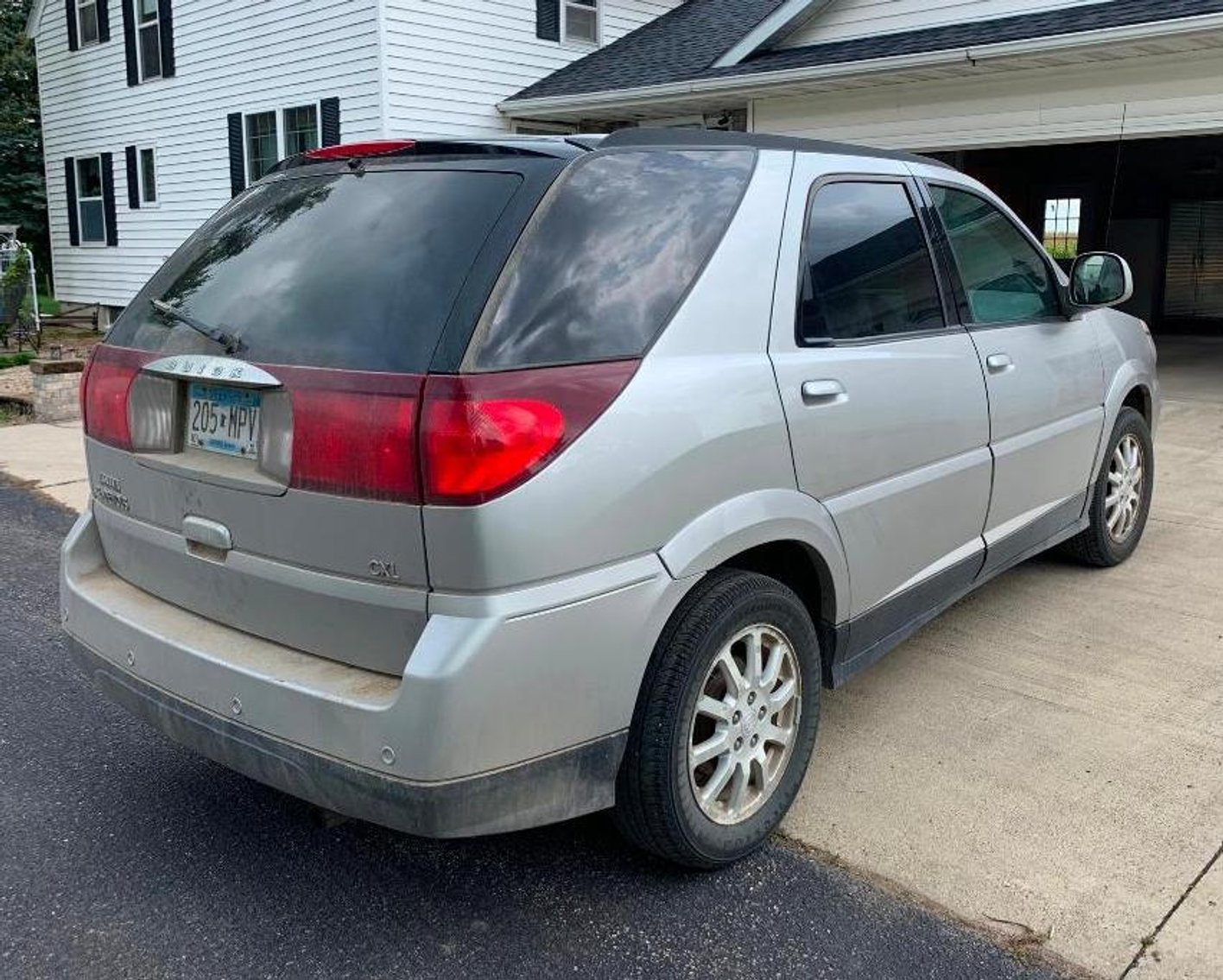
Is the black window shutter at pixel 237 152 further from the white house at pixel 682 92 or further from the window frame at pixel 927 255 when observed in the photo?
the window frame at pixel 927 255

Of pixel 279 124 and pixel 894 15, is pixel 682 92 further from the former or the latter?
pixel 279 124

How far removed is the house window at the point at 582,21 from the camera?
15734 mm

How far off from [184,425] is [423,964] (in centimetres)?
139

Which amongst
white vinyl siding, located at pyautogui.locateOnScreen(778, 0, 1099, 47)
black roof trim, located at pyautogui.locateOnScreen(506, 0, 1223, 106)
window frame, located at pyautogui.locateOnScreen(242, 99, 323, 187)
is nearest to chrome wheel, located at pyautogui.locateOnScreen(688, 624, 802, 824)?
black roof trim, located at pyautogui.locateOnScreen(506, 0, 1223, 106)

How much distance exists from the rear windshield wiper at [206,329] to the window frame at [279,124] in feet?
39.0

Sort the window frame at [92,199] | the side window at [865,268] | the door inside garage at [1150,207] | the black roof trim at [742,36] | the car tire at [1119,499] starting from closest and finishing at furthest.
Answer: the side window at [865,268] < the car tire at [1119,499] < the black roof trim at [742,36] < the door inside garage at [1150,207] < the window frame at [92,199]

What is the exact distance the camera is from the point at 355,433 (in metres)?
2.33

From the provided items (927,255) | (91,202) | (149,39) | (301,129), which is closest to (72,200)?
(91,202)

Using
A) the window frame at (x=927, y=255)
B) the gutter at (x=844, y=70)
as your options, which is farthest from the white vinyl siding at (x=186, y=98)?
the window frame at (x=927, y=255)

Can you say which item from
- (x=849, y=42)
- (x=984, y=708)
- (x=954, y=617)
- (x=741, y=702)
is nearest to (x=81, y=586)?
(x=741, y=702)

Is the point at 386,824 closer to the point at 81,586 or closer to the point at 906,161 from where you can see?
the point at 81,586

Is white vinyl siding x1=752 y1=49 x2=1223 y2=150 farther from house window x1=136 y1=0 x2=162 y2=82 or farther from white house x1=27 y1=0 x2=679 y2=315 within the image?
house window x1=136 y1=0 x2=162 y2=82

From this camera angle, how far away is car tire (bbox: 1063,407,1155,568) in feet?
16.3

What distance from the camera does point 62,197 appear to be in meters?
20.6
